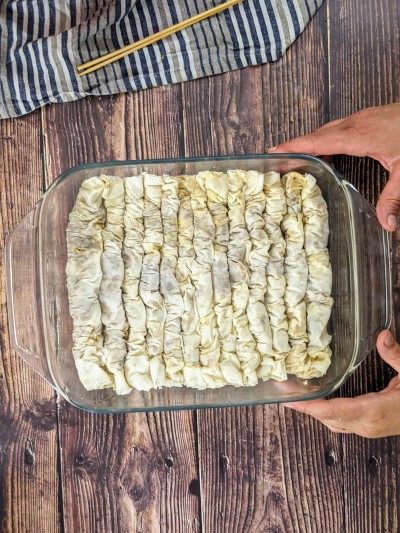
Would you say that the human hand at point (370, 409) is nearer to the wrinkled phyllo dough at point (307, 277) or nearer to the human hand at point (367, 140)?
the wrinkled phyllo dough at point (307, 277)

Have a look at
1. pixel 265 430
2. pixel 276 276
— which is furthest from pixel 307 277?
pixel 265 430

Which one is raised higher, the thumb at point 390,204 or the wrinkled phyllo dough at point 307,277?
the thumb at point 390,204

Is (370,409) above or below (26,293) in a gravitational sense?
below

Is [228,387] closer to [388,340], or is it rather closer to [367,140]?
[388,340]

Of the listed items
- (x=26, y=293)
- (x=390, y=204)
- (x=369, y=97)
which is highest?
(x=369, y=97)

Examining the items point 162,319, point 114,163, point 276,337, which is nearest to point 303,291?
point 276,337

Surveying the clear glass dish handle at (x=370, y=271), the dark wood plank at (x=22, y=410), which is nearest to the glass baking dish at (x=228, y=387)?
the clear glass dish handle at (x=370, y=271)

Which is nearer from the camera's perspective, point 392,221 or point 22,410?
point 392,221
